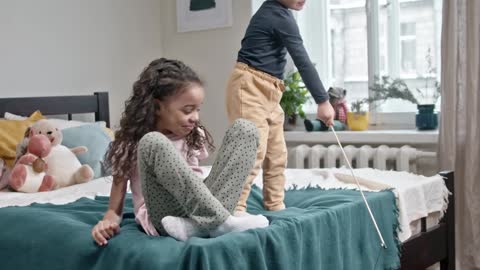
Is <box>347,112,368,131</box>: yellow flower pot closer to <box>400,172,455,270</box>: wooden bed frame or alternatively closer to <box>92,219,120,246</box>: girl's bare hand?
<box>400,172,455,270</box>: wooden bed frame

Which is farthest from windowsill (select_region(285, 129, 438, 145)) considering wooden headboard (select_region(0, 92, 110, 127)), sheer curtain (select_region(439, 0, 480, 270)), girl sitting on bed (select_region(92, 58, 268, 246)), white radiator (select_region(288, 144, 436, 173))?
girl sitting on bed (select_region(92, 58, 268, 246))

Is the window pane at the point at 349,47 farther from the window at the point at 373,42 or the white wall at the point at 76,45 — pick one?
the white wall at the point at 76,45

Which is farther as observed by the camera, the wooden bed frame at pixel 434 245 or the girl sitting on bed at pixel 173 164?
the wooden bed frame at pixel 434 245

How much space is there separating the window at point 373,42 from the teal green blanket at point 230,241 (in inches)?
54.4

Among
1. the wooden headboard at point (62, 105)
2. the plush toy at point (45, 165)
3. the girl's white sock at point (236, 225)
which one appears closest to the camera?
the girl's white sock at point (236, 225)

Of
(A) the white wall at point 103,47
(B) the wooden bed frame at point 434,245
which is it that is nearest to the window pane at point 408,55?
(A) the white wall at point 103,47

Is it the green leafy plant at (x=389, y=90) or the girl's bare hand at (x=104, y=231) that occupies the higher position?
the green leafy plant at (x=389, y=90)

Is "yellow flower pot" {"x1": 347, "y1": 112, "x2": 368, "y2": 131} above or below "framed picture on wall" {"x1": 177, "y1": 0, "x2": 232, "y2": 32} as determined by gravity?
below

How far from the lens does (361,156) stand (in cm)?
323

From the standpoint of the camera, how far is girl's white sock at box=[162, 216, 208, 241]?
5.08ft

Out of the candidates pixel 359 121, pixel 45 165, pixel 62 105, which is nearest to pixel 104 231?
pixel 45 165

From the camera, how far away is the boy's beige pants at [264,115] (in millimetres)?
1949

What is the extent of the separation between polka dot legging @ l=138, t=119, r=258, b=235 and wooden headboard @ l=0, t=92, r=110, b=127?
1.76m

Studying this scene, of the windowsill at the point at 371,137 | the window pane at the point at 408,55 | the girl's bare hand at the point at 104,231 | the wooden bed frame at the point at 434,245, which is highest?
the window pane at the point at 408,55
